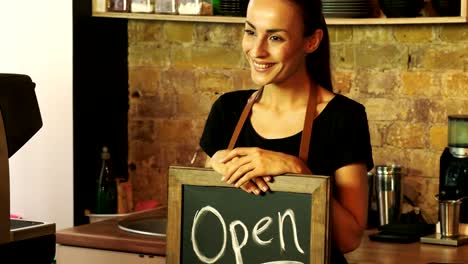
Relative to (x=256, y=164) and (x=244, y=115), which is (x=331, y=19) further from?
(x=256, y=164)

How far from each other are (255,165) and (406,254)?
4.28ft

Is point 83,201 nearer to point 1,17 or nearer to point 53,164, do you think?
point 53,164

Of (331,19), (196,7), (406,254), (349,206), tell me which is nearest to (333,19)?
(331,19)

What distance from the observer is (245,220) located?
1978 millimetres

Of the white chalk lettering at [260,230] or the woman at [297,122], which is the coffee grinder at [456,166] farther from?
the white chalk lettering at [260,230]

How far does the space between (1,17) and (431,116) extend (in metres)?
1.76

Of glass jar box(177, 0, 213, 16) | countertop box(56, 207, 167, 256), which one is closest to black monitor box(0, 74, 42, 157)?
countertop box(56, 207, 167, 256)

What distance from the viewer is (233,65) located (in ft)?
13.4

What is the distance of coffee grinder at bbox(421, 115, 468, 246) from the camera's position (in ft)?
11.1

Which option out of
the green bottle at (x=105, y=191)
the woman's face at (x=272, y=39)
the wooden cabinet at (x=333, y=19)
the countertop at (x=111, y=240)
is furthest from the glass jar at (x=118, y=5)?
the woman's face at (x=272, y=39)

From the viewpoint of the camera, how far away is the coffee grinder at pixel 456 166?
11.1 feet

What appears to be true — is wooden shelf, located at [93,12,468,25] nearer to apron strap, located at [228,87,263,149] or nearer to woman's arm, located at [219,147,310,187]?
apron strap, located at [228,87,263,149]

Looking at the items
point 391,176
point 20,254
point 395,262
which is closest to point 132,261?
point 20,254

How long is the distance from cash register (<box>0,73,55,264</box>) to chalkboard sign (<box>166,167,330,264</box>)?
2.16 ft
